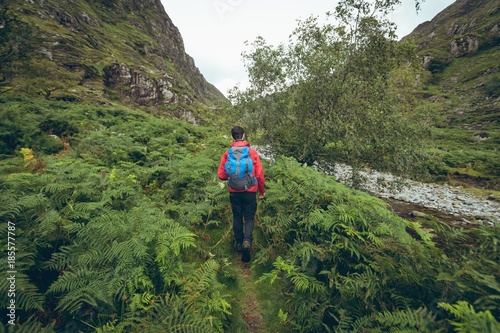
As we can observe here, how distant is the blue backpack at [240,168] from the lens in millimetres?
5664

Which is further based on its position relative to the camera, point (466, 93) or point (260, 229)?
point (466, 93)

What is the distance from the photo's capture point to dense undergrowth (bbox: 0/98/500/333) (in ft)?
10.2

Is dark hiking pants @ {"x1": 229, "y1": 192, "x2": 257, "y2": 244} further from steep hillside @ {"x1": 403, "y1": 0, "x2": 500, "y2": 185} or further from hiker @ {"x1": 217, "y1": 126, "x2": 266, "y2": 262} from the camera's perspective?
steep hillside @ {"x1": 403, "y1": 0, "x2": 500, "y2": 185}

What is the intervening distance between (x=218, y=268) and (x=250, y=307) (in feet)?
3.29

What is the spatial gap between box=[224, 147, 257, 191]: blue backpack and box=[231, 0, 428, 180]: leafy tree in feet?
29.6

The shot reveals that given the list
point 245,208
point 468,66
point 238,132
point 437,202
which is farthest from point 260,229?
point 468,66

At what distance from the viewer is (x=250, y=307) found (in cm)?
475

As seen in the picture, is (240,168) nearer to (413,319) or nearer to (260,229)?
(260,229)

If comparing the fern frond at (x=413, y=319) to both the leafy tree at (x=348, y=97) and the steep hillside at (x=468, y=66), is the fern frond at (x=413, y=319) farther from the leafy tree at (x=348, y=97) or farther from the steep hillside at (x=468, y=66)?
the steep hillside at (x=468, y=66)

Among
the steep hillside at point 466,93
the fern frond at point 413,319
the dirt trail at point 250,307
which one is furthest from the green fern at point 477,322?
→ the steep hillside at point 466,93

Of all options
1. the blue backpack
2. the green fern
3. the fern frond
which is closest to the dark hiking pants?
the blue backpack

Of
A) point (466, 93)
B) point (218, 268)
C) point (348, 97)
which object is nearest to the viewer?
point (218, 268)

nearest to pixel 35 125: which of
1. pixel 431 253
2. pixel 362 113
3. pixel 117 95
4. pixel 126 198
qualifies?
pixel 126 198

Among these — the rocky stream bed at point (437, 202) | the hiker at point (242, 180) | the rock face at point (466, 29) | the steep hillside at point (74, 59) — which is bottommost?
the rocky stream bed at point (437, 202)
